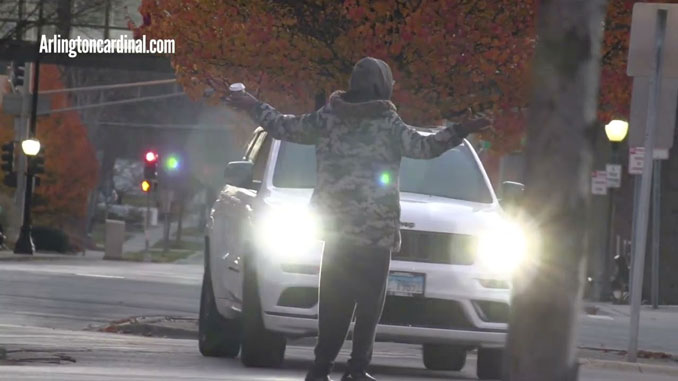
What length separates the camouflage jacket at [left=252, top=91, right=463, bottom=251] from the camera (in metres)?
8.62

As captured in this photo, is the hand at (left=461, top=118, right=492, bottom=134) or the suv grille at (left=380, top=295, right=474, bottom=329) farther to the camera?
the suv grille at (left=380, top=295, right=474, bottom=329)

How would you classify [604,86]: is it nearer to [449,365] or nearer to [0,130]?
[449,365]

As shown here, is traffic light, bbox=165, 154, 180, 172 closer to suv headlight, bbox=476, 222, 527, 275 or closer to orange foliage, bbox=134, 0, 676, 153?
orange foliage, bbox=134, 0, 676, 153

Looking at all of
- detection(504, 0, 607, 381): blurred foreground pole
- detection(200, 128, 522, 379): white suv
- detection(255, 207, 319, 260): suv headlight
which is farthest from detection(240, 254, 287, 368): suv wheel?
detection(504, 0, 607, 381): blurred foreground pole

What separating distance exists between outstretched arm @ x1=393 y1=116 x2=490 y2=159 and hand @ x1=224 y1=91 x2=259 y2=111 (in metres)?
0.79

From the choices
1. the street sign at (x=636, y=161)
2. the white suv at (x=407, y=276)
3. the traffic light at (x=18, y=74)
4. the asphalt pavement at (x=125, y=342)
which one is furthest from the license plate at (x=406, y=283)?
the traffic light at (x=18, y=74)

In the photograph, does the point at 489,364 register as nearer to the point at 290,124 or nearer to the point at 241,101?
the point at 290,124

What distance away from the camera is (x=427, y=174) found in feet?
40.6

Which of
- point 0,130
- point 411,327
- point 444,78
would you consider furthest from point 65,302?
point 0,130

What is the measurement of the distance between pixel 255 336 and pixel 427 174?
6.97 ft

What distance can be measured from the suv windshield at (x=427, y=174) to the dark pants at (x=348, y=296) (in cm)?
316

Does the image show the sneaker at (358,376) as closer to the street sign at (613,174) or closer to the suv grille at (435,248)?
the suv grille at (435,248)

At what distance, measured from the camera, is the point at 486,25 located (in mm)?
17859

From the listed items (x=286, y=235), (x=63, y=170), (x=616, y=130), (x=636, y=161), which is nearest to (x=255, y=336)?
(x=286, y=235)
